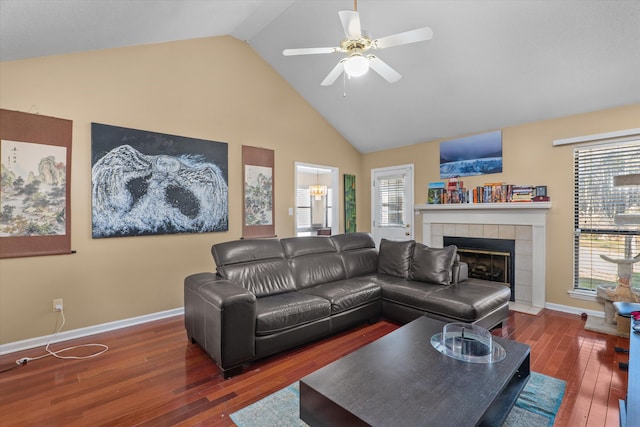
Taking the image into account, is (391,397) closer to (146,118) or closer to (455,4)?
(455,4)

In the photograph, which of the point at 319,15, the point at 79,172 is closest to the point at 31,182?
the point at 79,172

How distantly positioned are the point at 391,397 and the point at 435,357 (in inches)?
20.8

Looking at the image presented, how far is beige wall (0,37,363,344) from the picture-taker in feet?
9.28

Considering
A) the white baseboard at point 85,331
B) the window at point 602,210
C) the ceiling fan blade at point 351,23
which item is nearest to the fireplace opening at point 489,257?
the window at point 602,210

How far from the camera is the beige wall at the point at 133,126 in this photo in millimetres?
2828

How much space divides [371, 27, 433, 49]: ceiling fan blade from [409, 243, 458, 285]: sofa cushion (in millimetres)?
2281

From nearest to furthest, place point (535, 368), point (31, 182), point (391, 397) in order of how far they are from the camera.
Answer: point (391, 397) → point (535, 368) → point (31, 182)

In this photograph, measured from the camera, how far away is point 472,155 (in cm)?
454

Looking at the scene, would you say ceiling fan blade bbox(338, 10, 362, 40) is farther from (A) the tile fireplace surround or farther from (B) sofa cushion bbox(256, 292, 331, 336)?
(A) the tile fireplace surround

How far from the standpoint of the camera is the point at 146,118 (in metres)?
3.49

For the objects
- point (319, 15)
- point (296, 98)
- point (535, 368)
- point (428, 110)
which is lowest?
point (535, 368)

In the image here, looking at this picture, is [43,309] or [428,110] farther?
[428,110]

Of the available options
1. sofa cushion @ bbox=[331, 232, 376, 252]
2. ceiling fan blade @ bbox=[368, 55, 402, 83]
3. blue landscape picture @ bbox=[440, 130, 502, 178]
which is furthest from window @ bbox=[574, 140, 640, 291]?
ceiling fan blade @ bbox=[368, 55, 402, 83]

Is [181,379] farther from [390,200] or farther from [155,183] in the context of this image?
[390,200]
